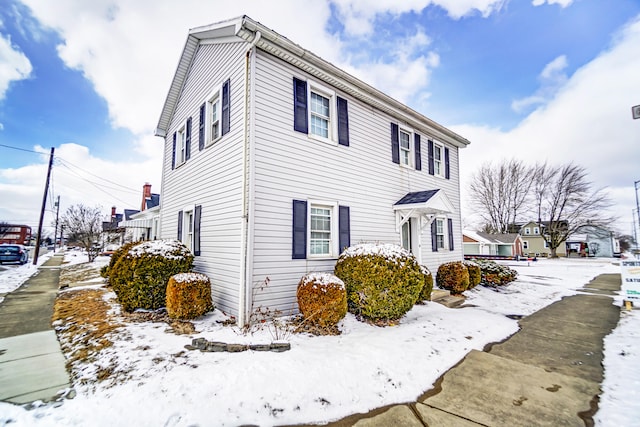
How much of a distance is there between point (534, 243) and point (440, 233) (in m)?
48.6

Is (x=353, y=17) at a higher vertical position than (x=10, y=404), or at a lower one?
higher

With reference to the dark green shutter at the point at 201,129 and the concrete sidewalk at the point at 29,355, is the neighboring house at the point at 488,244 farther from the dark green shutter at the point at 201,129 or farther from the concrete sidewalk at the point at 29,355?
the concrete sidewalk at the point at 29,355

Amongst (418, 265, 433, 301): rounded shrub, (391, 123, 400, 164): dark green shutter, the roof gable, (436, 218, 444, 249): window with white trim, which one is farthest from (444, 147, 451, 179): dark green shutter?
(418, 265, 433, 301): rounded shrub

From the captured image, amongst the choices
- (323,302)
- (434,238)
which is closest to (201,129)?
(323,302)

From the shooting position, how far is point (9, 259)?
17.6 m

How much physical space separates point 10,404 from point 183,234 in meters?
6.32

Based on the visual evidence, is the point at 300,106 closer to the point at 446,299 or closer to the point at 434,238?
the point at 446,299

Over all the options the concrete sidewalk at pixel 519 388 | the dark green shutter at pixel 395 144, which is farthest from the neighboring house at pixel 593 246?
the concrete sidewalk at pixel 519 388

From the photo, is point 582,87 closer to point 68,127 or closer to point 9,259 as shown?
point 68,127

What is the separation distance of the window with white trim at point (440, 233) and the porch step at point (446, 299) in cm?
262

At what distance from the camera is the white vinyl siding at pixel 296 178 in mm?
6082

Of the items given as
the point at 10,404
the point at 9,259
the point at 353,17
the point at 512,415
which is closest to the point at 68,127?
the point at 9,259

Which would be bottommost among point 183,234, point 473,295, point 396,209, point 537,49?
point 473,295

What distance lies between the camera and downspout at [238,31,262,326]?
556 centimetres
